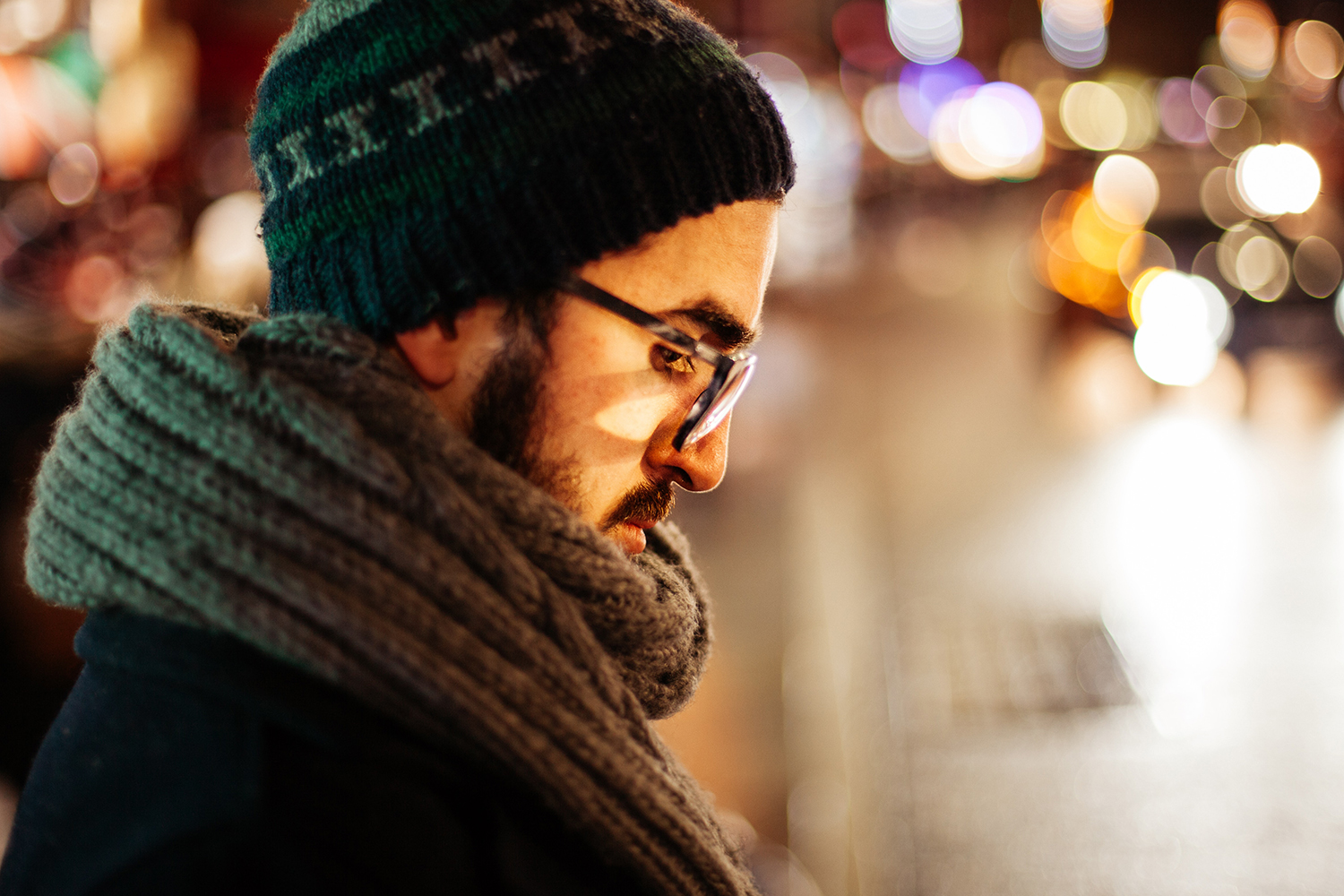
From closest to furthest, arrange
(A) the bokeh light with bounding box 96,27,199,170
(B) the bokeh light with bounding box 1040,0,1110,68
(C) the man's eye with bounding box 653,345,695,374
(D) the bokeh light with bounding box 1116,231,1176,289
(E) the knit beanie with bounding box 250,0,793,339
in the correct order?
(E) the knit beanie with bounding box 250,0,793,339, (C) the man's eye with bounding box 653,345,695,374, (A) the bokeh light with bounding box 96,27,199,170, (D) the bokeh light with bounding box 1116,231,1176,289, (B) the bokeh light with bounding box 1040,0,1110,68

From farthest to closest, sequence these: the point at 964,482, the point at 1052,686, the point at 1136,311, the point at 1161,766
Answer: the point at 1136,311
the point at 964,482
the point at 1052,686
the point at 1161,766

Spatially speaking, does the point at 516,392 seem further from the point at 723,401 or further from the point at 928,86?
the point at 928,86

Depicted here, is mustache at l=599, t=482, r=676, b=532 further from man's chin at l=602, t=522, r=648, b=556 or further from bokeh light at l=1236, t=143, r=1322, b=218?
bokeh light at l=1236, t=143, r=1322, b=218

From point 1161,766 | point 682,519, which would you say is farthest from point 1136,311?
point 1161,766

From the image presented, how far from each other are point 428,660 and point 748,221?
0.87 meters

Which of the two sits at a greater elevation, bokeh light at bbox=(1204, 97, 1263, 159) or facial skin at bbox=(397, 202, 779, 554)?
facial skin at bbox=(397, 202, 779, 554)

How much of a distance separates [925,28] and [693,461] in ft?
47.5

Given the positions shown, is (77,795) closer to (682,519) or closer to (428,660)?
(428,660)

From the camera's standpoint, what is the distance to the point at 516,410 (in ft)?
4.42

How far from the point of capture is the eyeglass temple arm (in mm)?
1362

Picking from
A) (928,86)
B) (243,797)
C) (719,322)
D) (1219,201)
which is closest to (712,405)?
(719,322)

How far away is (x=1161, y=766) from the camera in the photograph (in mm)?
2961

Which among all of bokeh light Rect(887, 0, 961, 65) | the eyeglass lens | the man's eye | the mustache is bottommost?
bokeh light Rect(887, 0, 961, 65)

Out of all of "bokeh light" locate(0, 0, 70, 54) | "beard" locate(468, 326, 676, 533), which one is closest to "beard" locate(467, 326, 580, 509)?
"beard" locate(468, 326, 676, 533)
